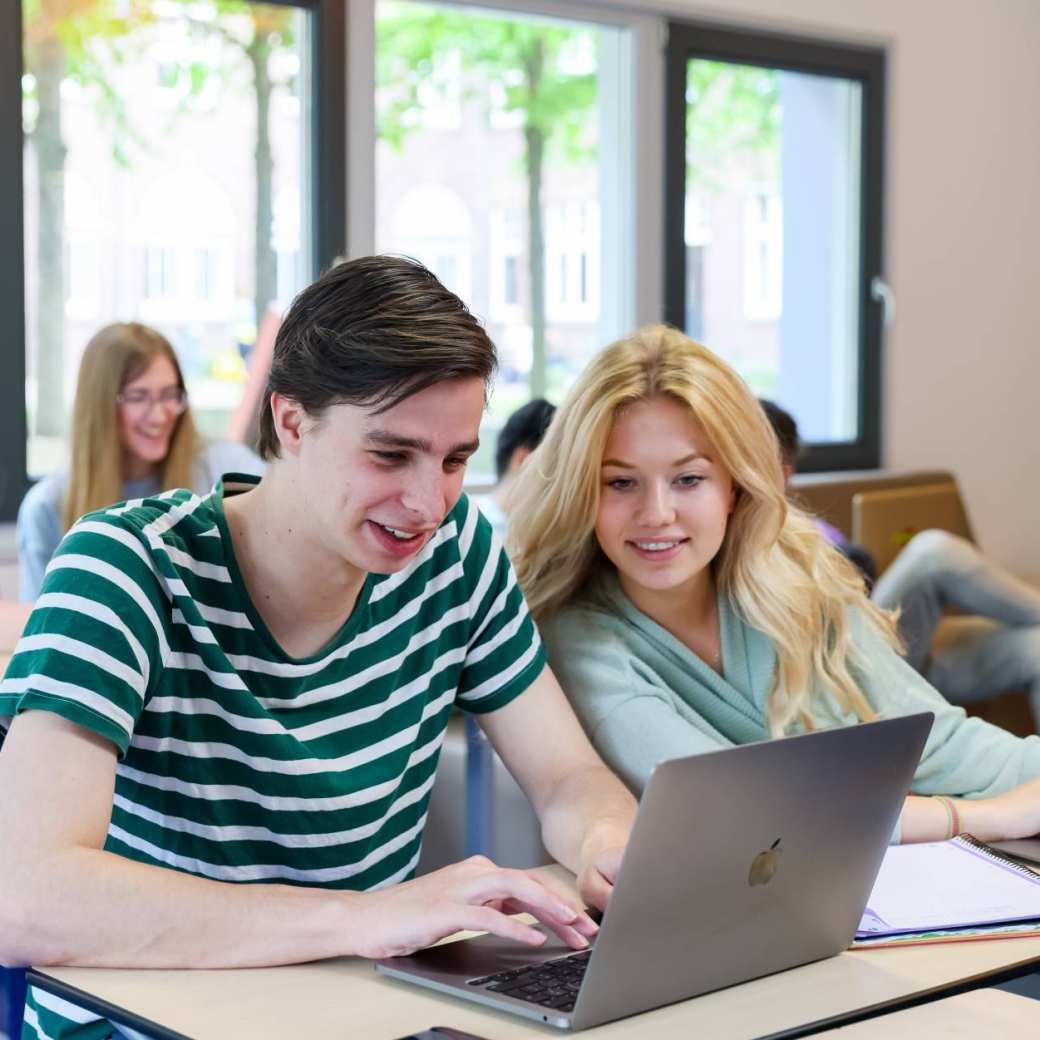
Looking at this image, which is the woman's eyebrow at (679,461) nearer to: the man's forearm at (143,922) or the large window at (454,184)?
the man's forearm at (143,922)

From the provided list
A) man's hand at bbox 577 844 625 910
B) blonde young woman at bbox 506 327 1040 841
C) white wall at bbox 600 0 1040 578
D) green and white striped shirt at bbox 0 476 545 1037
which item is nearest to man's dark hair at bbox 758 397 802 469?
blonde young woman at bbox 506 327 1040 841

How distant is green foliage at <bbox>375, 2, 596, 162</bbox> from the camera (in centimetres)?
458

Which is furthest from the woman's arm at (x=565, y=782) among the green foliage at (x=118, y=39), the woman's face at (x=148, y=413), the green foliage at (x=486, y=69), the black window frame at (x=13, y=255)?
the green foliage at (x=486, y=69)

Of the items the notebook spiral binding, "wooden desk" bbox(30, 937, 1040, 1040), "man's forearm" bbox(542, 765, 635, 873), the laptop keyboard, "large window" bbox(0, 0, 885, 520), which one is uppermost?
"large window" bbox(0, 0, 885, 520)

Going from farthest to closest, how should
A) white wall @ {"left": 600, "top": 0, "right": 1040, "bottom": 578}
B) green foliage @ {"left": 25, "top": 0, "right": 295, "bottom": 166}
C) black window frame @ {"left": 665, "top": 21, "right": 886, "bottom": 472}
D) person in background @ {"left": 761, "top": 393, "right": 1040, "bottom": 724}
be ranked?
white wall @ {"left": 600, "top": 0, "right": 1040, "bottom": 578}, black window frame @ {"left": 665, "top": 21, "right": 886, "bottom": 472}, green foliage @ {"left": 25, "top": 0, "right": 295, "bottom": 166}, person in background @ {"left": 761, "top": 393, "right": 1040, "bottom": 724}

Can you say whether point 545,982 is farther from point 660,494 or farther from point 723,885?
point 660,494

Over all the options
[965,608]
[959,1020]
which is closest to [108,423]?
[965,608]

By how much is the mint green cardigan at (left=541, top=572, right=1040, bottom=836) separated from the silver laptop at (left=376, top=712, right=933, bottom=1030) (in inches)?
23.6

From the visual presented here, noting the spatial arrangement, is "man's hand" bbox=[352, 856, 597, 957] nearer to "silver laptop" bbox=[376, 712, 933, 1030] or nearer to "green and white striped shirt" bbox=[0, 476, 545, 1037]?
"silver laptop" bbox=[376, 712, 933, 1030]

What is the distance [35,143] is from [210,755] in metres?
2.77

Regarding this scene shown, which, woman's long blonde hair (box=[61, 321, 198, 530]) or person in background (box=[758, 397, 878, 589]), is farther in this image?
woman's long blonde hair (box=[61, 321, 198, 530])

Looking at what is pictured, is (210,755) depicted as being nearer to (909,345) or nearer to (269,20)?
(269,20)

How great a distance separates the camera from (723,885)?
49.1 inches

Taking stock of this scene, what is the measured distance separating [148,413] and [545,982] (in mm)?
2676
